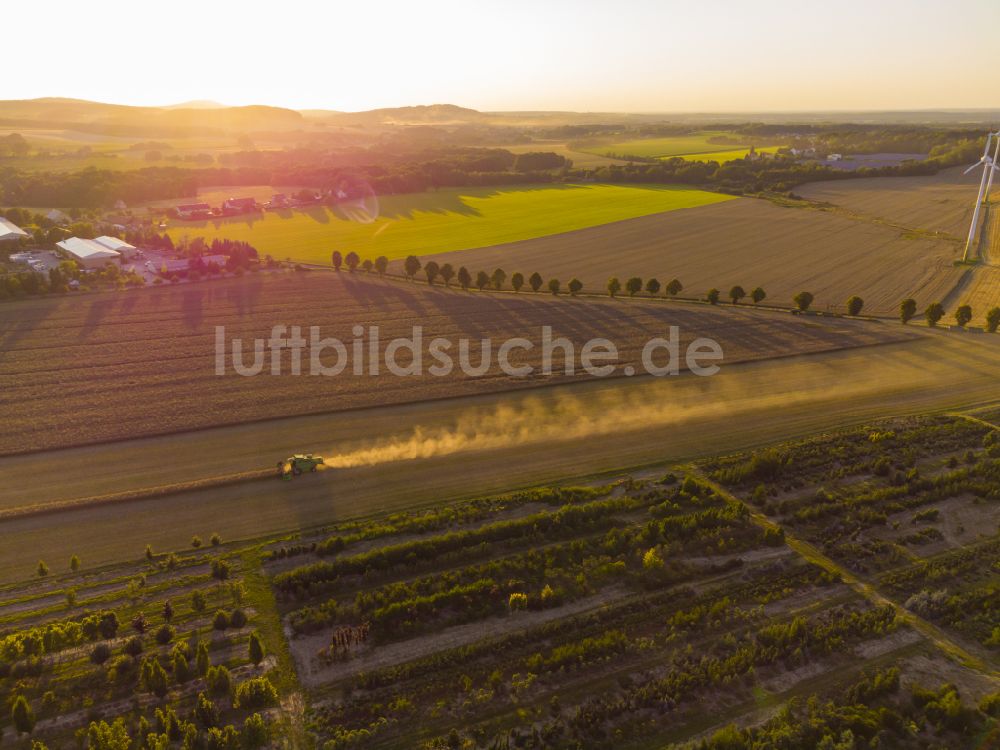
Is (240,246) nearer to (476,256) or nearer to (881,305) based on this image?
(476,256)

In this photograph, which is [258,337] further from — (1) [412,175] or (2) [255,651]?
(1) [412,175]

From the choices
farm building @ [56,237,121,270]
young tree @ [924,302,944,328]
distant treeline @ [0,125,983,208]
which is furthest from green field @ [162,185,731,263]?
young tree @ [924,302,944,328]

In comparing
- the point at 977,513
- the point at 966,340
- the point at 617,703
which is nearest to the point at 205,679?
the point at 617,703

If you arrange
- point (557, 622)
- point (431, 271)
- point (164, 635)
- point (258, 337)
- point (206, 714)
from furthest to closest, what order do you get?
point (431, 271) < point (258, 337) < point (557, 622) < point (164, 635) < point (206, 714)

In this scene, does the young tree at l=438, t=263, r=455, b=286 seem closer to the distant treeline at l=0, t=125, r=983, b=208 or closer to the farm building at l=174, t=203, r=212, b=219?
the farm building at l=174, t=203, r=212, b=219

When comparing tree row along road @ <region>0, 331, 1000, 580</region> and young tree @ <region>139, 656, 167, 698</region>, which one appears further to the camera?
tree row along road @ <region>0, 331, 1000, 580</region>

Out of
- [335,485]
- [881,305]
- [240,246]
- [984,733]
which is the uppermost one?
[240,246]

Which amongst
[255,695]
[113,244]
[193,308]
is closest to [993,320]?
[255,695]
